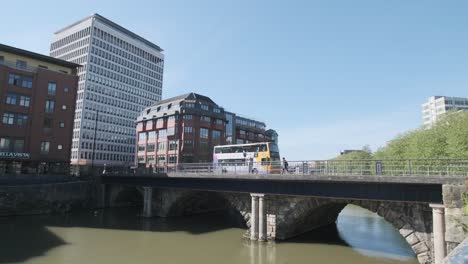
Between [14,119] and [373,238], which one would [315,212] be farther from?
[14,119]

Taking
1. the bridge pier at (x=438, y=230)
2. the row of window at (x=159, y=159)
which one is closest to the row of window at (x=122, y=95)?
the row of window at (x=159, y=159)

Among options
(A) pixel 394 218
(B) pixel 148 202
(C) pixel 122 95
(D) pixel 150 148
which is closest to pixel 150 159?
(D) pixel 150 148

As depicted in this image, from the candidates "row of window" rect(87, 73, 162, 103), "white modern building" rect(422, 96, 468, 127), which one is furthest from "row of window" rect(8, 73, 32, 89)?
"white modern building" rect(422, 96, 468, 127)

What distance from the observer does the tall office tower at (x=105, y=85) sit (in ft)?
387

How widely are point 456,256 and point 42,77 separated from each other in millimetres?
66758

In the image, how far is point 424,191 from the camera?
73.7 feet

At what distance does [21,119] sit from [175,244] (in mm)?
42090

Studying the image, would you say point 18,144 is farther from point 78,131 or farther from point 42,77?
point 78,131

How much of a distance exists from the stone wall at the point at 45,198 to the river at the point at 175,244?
2.87 meters

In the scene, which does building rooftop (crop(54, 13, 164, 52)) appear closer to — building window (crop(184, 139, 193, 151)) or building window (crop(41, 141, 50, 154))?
building window (crop(184, 139, 193, 151))

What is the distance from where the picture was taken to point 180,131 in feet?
290

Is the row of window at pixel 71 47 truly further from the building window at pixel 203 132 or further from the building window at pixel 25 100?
the building window at pixel 25 100

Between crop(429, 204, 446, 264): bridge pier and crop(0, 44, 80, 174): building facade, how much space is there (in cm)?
5881

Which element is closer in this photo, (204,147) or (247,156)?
(247,156)
